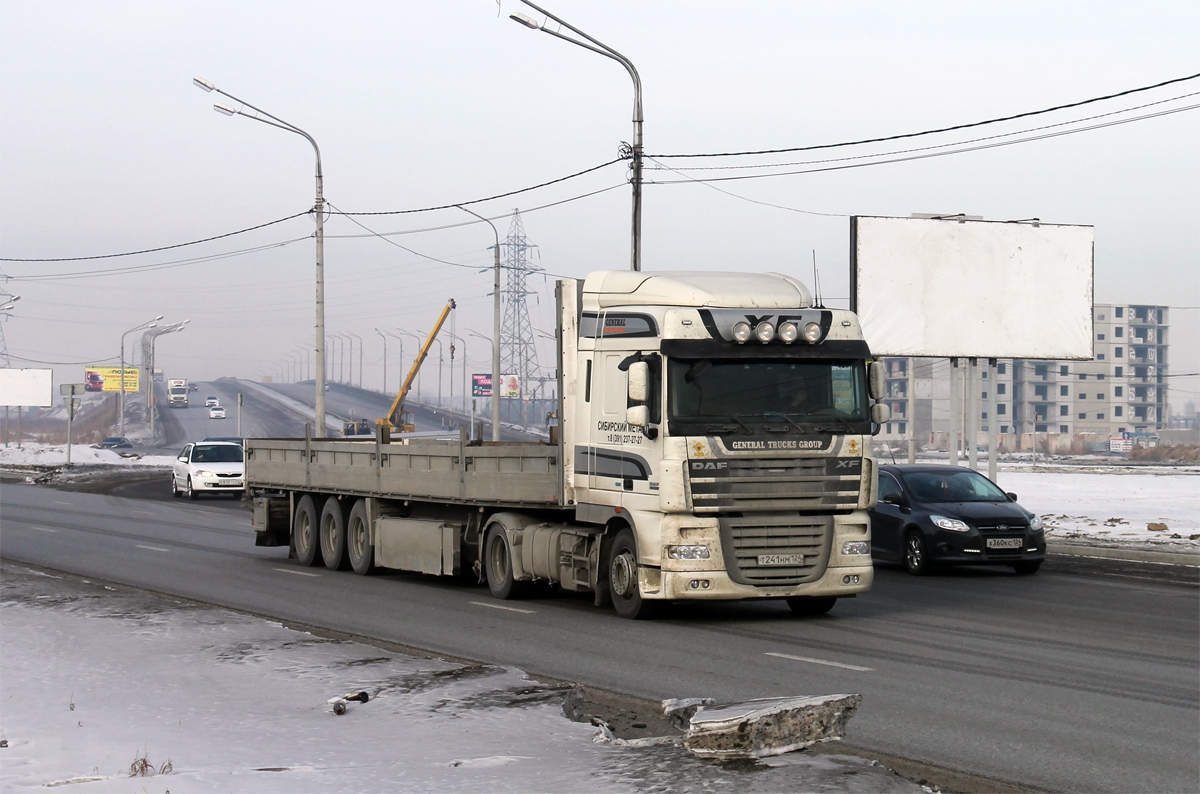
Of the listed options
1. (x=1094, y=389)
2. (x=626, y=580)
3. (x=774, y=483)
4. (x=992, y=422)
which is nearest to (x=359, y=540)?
(x=626, y=580)

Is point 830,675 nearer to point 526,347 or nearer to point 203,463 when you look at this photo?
point 203,463

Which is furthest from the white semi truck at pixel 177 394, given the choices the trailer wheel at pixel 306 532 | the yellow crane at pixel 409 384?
the trailer wheel at pixel 306 532

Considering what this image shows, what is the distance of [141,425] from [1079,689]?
12772cm

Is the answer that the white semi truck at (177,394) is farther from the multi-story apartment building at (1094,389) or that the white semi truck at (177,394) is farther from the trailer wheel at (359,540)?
the trailer wheel at (359,540)

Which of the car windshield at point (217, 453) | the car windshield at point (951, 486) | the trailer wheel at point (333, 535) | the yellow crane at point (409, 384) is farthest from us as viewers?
the yellow crane at point (409, 384)

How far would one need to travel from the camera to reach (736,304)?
13422 millimetres

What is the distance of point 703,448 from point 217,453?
3087cm

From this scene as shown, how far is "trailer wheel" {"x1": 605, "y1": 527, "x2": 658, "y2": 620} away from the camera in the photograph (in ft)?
43.2

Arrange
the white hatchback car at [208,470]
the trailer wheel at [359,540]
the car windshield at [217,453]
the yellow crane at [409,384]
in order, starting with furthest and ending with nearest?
the yellow crane at [409,384]
the car windshield at [217,453]
the white hatchback car at [208,470]
the trailer wheel at [359,540]

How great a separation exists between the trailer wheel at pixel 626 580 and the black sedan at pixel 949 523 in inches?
245

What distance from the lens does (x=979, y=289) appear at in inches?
1079

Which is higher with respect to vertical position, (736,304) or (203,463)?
(736,304)

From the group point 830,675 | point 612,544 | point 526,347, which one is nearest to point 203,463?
point 612,544

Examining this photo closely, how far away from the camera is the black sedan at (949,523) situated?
17.9m
